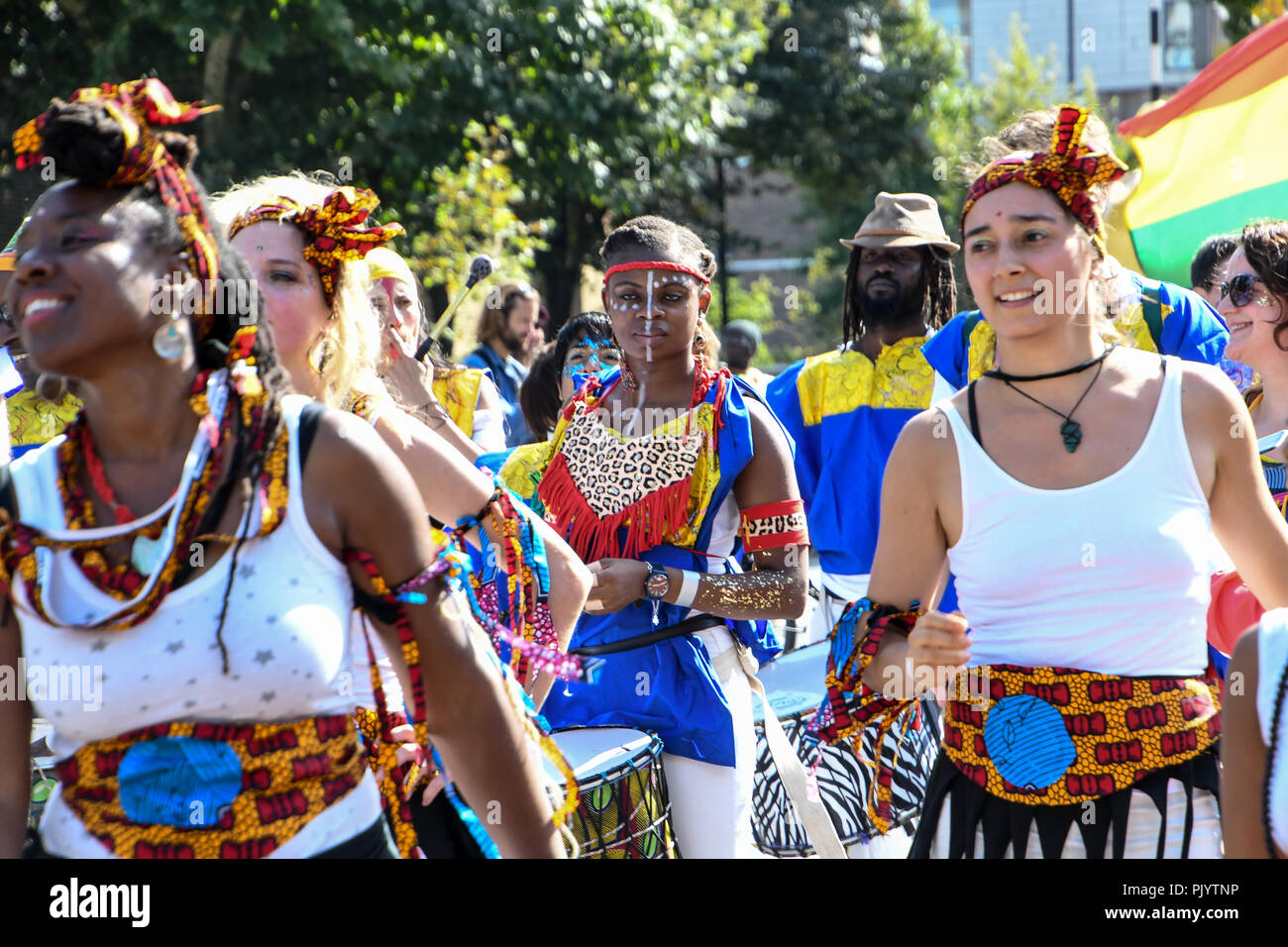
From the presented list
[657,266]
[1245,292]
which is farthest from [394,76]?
[1245,292]

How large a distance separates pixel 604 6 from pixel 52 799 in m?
11.9

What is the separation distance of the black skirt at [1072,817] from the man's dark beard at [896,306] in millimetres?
3141

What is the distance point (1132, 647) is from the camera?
2.53 m

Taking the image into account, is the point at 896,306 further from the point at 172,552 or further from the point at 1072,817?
the point at 172,552

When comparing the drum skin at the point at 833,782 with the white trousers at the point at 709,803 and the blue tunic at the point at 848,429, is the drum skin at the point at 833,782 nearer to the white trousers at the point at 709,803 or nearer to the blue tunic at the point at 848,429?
the white trousers at the point at 709,803

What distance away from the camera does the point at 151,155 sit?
204 centimetres

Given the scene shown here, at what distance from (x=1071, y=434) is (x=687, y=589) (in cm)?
127

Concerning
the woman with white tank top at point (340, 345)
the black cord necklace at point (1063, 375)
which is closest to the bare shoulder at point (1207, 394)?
the black cord necklace at point (1063, 375)

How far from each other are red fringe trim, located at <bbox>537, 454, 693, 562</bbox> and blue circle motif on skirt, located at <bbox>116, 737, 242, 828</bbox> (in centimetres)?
188

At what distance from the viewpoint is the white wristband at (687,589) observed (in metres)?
3.65

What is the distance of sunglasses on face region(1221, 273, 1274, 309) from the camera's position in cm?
405

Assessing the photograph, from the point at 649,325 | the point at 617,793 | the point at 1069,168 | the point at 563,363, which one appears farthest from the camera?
the point at 563,363

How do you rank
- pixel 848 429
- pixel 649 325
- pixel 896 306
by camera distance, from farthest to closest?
1. pixel 896 306
2. pixel 848 429
3. pixel 649 325
